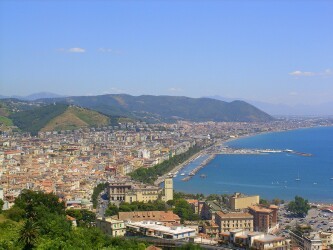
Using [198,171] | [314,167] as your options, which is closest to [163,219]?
[198,171]

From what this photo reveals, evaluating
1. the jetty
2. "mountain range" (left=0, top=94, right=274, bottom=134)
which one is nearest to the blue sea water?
the jetty

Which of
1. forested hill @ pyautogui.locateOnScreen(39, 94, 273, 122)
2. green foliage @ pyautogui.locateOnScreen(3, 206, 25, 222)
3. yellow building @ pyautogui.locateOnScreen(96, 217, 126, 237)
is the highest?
forested hill @ pyautogui.locateOnScreen(39, 94, 273, 122)

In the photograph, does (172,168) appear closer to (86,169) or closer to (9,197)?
(86,169)

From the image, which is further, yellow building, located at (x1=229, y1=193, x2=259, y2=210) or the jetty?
the jetty

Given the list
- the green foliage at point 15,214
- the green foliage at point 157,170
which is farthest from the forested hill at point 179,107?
the green foliage at point 15,214

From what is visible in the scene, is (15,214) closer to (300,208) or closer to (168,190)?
(168,190)

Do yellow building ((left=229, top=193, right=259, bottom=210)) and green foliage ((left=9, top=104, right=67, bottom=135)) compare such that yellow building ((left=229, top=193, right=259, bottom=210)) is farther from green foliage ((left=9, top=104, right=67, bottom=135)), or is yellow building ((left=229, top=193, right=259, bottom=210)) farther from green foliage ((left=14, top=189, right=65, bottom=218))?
green foliage ((left=9, top=104, right=67, bottom=135))
